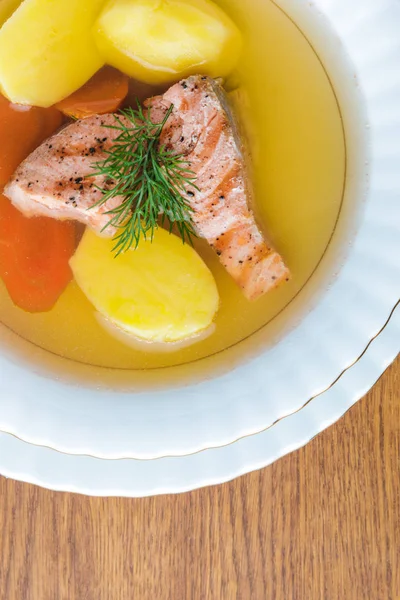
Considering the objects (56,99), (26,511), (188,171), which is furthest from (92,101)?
(26,511)

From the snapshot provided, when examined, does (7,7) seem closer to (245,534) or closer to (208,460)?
(208,460)

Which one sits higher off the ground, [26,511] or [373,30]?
[373,30]

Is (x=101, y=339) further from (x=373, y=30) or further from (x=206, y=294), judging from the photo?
(x=373, y=30)

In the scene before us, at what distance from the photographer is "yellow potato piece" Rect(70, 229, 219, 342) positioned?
1.02 meters

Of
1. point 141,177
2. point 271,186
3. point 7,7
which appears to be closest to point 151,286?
point 141,177

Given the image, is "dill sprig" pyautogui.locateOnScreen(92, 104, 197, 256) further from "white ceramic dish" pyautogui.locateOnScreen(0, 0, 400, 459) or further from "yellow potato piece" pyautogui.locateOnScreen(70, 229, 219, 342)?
"white ceramic dish" pyautogui.locateOnScreen(0, 0, 400, 459)

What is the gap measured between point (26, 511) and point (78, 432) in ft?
0.72

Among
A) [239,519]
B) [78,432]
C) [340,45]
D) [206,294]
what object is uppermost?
[340,45]

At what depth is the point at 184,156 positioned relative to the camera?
980 mm

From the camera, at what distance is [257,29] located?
1108 millimetres

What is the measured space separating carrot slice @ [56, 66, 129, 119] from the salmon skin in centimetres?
5

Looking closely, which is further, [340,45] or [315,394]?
[340,45]

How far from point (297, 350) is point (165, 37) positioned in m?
0.63

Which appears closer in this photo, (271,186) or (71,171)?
(71,171)
